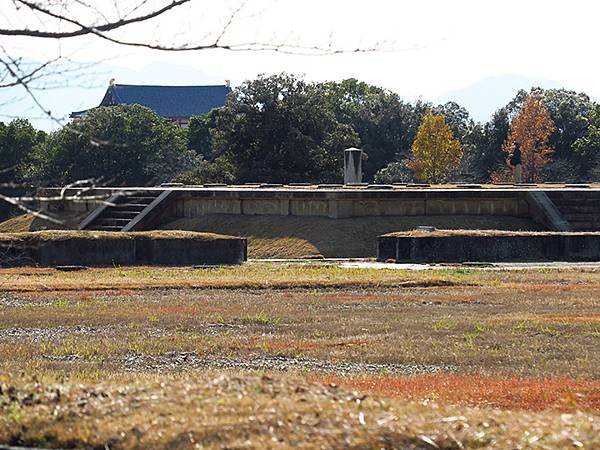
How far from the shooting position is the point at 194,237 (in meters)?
38.8

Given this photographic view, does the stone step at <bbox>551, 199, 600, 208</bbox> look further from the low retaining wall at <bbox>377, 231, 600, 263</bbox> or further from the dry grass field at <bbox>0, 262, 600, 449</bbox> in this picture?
the dry grass field at <bbox>0, 262, 600, 449</bbox>

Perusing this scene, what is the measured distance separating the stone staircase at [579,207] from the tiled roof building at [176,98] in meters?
88.0

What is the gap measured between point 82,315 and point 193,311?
7.24 feet

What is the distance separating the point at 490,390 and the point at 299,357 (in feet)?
15.1

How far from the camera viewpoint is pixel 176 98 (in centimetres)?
13650

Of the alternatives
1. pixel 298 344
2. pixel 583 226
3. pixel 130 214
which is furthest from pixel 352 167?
pixel 298 344

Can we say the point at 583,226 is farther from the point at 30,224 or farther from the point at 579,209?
the point at 30,224

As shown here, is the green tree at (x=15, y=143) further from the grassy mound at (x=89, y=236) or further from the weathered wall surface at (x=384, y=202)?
the grassy mound at (x=89, y=236)

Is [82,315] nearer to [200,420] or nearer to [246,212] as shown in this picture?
[200,420]

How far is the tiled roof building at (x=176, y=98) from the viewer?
132750 mm

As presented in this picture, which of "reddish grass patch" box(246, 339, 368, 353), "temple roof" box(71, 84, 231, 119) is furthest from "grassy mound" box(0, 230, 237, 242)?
"temple roof" box(71, 84, 231, 119)

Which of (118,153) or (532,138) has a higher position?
(532,138)

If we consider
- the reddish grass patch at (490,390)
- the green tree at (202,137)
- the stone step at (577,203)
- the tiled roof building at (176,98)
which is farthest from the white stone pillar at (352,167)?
the tiled roof building at (176,98)

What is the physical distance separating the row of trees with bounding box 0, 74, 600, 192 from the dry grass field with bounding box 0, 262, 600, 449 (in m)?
26.6
